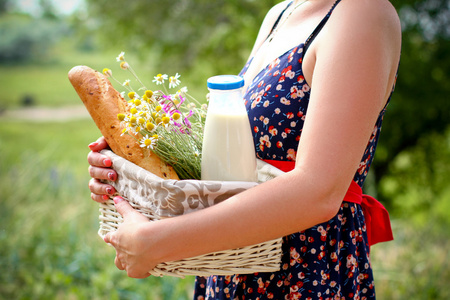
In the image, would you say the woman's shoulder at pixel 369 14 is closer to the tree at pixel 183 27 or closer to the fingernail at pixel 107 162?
the fingernail at pixel 107 162

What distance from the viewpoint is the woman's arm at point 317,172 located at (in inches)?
33.8

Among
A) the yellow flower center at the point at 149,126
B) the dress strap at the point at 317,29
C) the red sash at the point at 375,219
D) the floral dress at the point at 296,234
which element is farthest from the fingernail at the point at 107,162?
the red sash at the point at 375,219

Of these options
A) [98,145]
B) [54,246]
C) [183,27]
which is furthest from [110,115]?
[183,27]

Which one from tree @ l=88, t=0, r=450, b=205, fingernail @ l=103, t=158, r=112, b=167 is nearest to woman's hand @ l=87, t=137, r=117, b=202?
fingernail @ l=103, t=158, r=112, b=167

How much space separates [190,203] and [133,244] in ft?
0.46

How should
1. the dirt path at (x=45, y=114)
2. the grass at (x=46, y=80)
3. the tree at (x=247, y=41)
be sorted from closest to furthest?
the tree at (x=247, y=41)
the dirt path at (x=45, y=114)
the grass at (x=46, y=80)

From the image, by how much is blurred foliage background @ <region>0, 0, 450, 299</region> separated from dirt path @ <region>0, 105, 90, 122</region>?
0.02 meters

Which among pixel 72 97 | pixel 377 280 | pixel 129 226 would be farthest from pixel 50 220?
pixel 72 97

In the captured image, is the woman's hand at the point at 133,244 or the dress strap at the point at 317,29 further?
the dress strap at the point at 317,29

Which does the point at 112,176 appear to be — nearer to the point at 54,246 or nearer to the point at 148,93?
the point at 148,93

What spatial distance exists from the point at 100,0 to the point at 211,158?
14.5 feet

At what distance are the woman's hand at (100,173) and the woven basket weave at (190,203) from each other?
41 mm

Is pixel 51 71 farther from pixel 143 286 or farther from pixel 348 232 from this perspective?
pixel 348 232

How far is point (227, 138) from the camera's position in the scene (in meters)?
0.99
